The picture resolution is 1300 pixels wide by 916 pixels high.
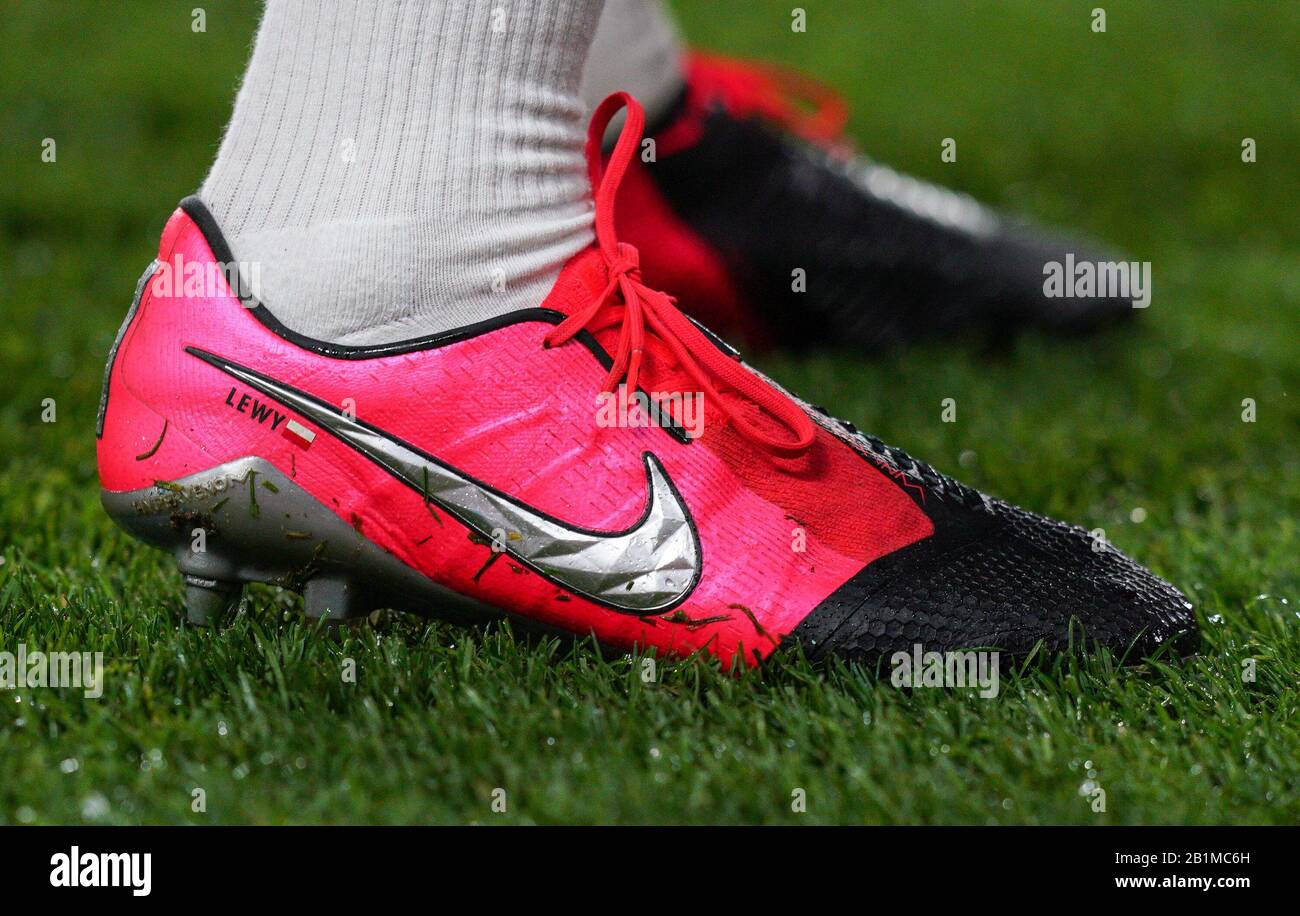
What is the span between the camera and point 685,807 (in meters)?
0.95

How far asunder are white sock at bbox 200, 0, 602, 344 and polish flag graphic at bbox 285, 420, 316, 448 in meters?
0.08

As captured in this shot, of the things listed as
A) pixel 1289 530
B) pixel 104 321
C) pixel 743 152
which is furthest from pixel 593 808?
pixel 104 321

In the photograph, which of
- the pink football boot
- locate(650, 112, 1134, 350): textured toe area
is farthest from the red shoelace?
locate(650, 112, 1134, 350): textured toe area

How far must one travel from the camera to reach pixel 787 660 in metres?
1.15

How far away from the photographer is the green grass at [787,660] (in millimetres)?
973

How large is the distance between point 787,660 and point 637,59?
4.57ft

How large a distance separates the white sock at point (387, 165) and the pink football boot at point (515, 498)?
0.11 ft
